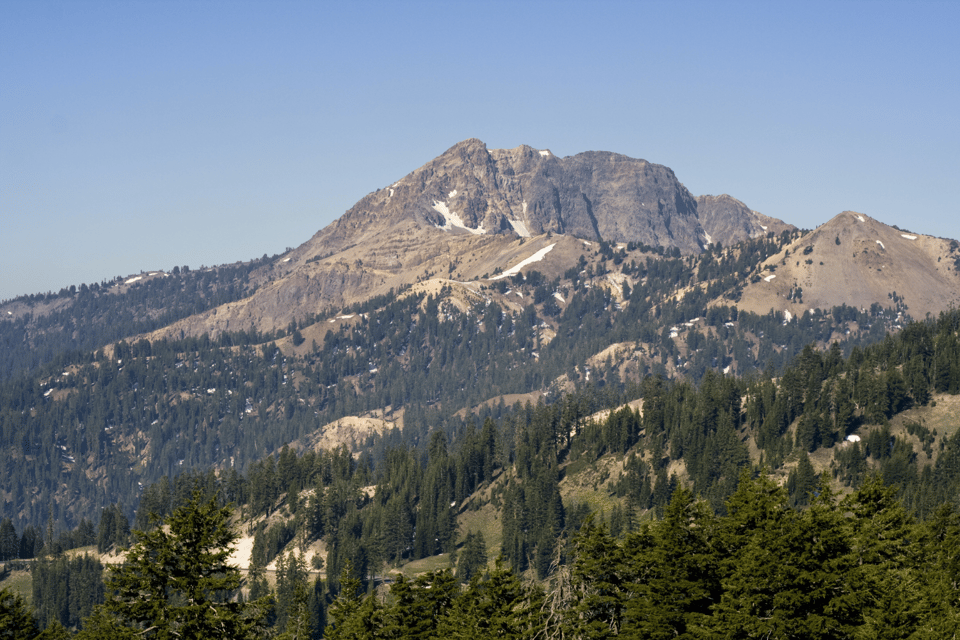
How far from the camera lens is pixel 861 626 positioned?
2149 inches

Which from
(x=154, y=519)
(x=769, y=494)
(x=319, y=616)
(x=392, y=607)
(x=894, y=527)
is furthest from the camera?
(x=319, y=616)

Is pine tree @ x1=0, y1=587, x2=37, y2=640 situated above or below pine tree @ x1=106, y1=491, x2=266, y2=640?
below

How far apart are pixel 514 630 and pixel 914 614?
24.3 m

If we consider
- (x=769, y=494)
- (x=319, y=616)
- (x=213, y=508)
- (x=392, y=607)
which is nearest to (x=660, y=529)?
(x=769, y=494)

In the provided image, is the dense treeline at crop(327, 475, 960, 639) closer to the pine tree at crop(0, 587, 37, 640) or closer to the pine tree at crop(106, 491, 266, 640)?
the pine tree at crop(106, 491, 266, 640)

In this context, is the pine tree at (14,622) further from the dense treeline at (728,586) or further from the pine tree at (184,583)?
the dense treeline at (728,586)

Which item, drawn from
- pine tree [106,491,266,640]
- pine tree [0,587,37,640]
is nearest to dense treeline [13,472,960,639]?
pine tree [106,491,266,640]

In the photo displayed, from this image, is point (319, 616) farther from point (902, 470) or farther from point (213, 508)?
point (213, 508)

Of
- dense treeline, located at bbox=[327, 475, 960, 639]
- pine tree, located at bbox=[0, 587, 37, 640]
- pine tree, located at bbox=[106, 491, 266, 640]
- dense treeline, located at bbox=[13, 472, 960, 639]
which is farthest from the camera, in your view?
pine tree, located at bbox=[0, 587, 37, 640]

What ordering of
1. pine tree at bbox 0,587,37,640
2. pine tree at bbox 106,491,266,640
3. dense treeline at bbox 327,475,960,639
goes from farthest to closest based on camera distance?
pine tree at bbox 0,587,37,640 < dense treeline at bbox 327,475,960,639 < pine tree at bbox 106,491,266,640

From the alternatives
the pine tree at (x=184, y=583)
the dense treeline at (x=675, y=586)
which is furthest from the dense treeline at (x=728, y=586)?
the pine tree at (x=184, y=583)

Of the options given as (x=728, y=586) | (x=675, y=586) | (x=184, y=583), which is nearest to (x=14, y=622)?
(x=184, y=583)

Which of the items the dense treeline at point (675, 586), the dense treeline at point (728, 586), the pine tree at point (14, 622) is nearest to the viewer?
the dense treeline at point (675, 586)

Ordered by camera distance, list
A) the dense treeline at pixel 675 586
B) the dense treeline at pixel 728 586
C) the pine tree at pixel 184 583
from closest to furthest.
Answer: the pine tree at pixel 184 583 < the dense treeline at pixel 675 586 < the dense treeline at pixel 728 586
